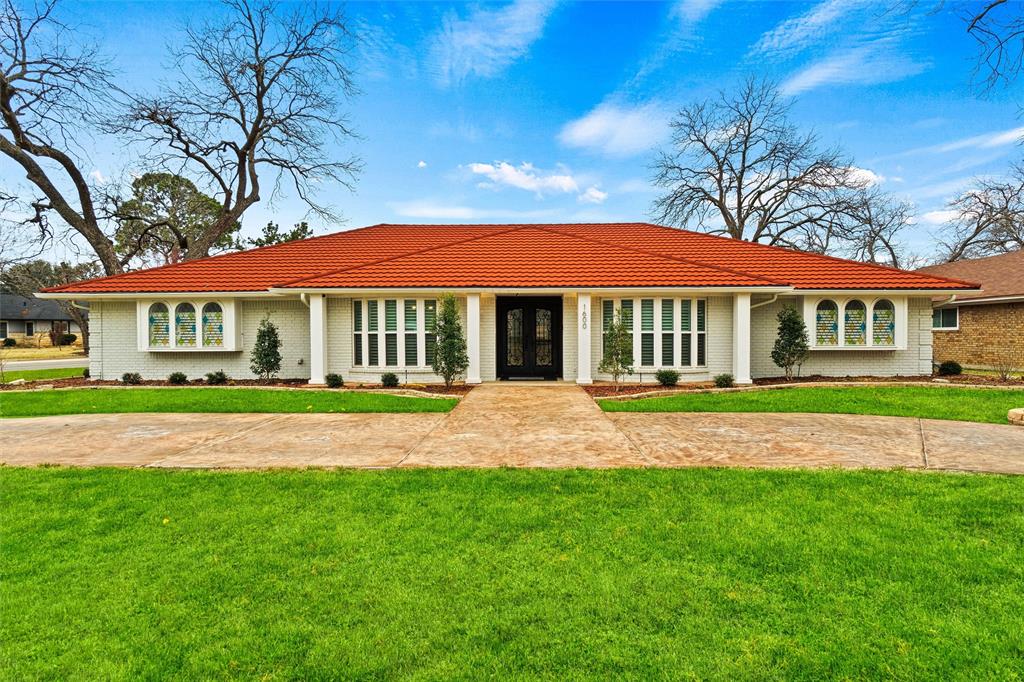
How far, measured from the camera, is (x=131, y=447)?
580 centimetres

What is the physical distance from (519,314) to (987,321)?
58.8 feet

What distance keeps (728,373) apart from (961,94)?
7.12 m

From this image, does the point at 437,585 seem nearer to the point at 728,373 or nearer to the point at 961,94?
the point at 728,373

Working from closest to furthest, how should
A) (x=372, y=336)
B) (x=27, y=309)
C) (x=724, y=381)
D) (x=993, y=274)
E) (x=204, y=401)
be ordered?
(x=204, y=401) → (x=724, y=381) → (x=372, y=336) → (x=993, y=274) → (x=27, y=309)

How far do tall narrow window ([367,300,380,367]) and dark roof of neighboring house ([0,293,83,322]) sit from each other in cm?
5406

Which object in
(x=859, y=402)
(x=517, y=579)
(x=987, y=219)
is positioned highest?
(x=987, y=219)

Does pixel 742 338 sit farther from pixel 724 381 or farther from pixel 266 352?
pixel 266 352

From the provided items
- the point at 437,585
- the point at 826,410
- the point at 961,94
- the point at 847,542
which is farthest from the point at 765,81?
the point at 437,585

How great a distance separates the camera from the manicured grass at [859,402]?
7664mm

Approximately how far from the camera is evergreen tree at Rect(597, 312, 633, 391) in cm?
1109

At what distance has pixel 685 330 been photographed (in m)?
11.8

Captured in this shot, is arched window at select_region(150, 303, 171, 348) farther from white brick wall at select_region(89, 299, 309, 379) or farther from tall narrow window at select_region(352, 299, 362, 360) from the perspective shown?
tall narrow window at select_region(352, 299, 362, 360)

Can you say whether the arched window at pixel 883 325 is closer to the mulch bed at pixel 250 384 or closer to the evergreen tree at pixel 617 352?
the evergreen tree at pixel 617 352

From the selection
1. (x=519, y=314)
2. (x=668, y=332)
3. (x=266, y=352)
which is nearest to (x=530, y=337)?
(x=519, y=314)
